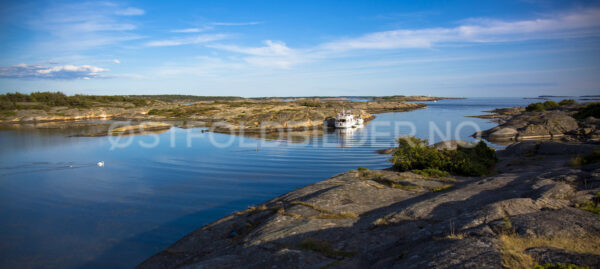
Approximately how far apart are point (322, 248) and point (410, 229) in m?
2.52

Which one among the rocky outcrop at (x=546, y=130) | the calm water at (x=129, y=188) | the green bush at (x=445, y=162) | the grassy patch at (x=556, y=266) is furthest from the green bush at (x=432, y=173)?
the rocky outcrop at (x=546, y=130)

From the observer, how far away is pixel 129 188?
23.1 metres

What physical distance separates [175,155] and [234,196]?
18653 millimetres

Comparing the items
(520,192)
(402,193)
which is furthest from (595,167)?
(402,193)

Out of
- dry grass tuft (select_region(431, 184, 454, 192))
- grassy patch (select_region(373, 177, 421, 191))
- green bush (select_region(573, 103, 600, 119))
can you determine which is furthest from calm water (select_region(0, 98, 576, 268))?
green bush (select_region(573, 103, 600, 119))

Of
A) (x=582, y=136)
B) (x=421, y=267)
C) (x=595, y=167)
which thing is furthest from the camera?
(x=582, y=136)

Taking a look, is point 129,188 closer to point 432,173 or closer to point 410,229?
point 432,173

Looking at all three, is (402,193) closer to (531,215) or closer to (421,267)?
(531,215)

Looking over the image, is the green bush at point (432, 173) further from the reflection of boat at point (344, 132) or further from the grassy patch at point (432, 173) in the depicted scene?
the reflection of boat at point (344, 132)

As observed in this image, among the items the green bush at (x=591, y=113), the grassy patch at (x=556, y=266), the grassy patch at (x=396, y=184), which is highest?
the green bush at (x=591, y=113)

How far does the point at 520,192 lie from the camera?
1158 cm

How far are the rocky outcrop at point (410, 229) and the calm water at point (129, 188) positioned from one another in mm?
4076

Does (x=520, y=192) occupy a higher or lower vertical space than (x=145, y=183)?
higher

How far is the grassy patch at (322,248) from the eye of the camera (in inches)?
327
